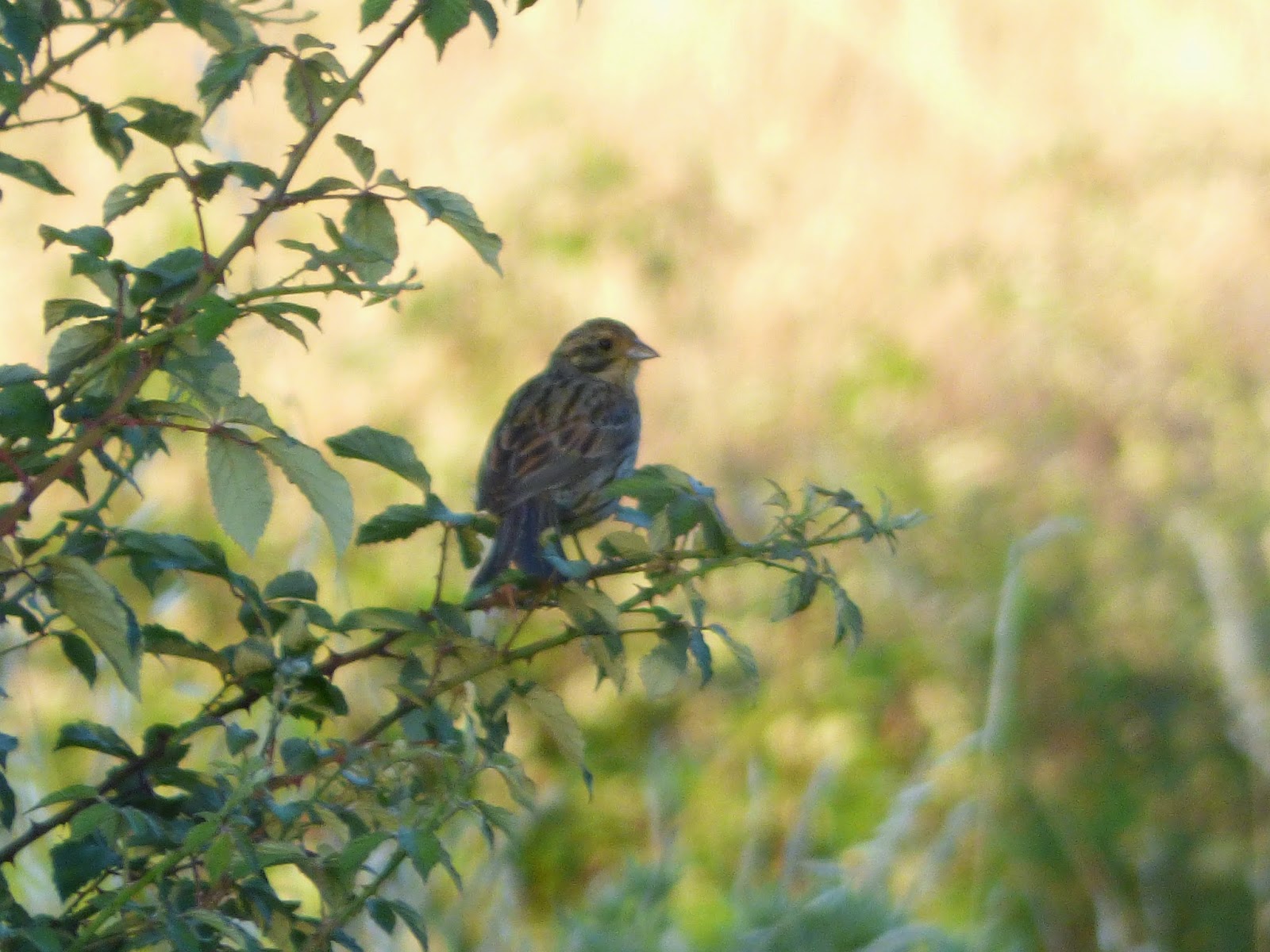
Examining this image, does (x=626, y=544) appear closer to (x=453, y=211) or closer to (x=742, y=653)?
(x=742, y=653)

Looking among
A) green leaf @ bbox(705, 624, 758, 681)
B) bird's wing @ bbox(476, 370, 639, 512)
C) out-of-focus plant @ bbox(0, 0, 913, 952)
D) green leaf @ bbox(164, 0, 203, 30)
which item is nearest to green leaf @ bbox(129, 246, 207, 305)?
out-of-focus plant @ bbox(0, 0, 913, 952)

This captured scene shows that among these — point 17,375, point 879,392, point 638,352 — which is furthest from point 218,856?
point 879,392

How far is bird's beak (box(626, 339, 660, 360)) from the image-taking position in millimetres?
3928

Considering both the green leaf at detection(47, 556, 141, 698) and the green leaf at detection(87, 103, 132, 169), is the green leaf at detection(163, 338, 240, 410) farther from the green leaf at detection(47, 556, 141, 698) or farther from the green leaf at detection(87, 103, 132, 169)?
the green leaf at detection(87, 103, 132, 169)

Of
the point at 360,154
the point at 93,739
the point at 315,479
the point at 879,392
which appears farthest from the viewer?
the point at 879,392

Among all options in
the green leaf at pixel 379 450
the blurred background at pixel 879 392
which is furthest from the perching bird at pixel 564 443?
the green leaf at pixel 379 450

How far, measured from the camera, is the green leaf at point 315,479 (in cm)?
142

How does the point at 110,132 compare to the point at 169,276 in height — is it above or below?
above

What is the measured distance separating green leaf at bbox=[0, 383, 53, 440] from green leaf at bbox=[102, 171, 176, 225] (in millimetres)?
168

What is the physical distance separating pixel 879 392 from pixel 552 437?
3.42 metres

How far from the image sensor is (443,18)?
1.44 meters

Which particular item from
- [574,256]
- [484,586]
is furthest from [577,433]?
[574,256]

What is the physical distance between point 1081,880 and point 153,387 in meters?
2.62

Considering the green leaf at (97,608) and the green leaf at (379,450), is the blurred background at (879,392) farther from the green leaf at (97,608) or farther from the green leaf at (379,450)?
the green leaf at (97,608)
